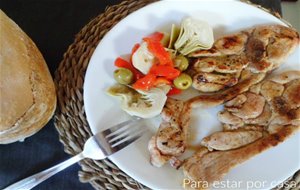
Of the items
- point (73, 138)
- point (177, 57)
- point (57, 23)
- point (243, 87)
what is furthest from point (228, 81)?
point (57, 23)

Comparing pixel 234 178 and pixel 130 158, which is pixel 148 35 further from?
pixel 234 178

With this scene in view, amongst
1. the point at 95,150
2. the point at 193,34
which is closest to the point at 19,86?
the point at 95,150

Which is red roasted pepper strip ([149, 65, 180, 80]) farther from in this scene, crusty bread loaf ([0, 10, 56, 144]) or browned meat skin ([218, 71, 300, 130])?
crusty bread loaf ([0, 10, 56, 144])

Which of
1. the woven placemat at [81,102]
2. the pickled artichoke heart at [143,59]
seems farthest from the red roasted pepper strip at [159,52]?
the woven placemat at [81,102]

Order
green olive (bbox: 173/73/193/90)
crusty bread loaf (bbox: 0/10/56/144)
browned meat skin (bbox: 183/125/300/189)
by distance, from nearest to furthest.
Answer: crusty bread loaf (bbox: 0/10/56/144), browned meat skin (bbox: 183/125/300/189), green olive (bbox: 173/73/193/90)

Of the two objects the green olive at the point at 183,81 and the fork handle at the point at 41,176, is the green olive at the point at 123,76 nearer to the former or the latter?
the green olive at the point at 183,81

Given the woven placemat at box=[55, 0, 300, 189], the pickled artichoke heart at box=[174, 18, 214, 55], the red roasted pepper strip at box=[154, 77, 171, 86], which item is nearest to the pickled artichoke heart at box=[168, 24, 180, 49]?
the pickled artichoke heart at box=[174, 18, 214, 55]

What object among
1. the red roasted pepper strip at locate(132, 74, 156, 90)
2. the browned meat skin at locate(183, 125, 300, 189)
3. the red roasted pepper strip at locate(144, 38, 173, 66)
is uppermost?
the red roasted pepper strip at locate(144, 38, 173, 66)
